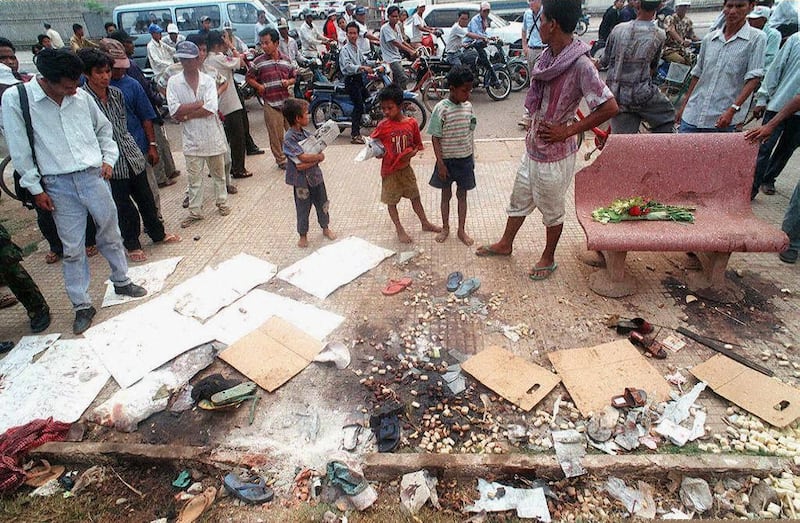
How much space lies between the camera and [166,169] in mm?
6406

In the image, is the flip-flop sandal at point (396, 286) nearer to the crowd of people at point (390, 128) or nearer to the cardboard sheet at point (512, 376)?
the crowd of people at point (390, 128)

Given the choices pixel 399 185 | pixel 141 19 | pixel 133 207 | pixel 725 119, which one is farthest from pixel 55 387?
pixel 141 19

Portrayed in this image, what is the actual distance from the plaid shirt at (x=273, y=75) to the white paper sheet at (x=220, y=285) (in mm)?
2854

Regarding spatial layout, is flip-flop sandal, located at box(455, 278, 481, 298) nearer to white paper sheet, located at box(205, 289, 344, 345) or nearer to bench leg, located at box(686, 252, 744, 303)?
white paper sheet, located at box(205, 289, 344, 345)

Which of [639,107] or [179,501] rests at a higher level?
[639,107]

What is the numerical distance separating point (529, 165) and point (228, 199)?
3.92m

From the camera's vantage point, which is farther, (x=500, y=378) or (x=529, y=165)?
(x=529, y=165)

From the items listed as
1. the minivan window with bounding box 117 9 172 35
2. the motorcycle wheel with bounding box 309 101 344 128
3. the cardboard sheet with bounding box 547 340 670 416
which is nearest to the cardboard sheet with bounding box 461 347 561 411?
the cardboard sheet with bounding box 547 340 670 416

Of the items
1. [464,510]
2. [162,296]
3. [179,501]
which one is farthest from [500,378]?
[162,296]

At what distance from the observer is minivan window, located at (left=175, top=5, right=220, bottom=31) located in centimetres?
1247

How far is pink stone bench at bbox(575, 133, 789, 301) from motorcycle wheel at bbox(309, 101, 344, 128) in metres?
5.70

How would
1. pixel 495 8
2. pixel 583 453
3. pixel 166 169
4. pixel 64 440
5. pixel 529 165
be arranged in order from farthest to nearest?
pixel 495 8, pixel 166 169, pixel 529 165, pixel 64 440, pixel 583 453

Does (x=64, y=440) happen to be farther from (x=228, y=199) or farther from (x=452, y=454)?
(x=228, y=199)

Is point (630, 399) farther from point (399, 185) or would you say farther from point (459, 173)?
point (399, 185)
